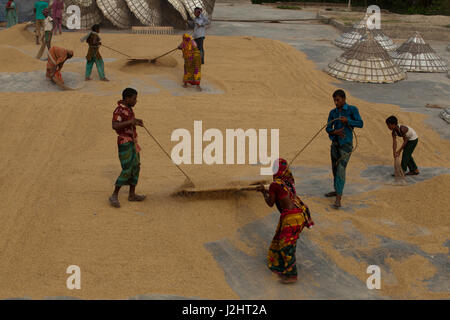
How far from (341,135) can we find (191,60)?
5.78 meters

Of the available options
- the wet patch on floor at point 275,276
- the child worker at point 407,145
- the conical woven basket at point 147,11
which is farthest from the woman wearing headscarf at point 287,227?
the conical woven basket at point 147,11

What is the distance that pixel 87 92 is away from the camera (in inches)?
435

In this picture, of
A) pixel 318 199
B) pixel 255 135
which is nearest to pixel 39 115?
pixel 255 135

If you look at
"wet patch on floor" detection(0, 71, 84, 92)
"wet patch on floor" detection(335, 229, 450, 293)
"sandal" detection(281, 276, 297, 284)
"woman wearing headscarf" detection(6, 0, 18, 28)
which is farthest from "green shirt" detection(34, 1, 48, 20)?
"sandal" detection(281, 276, 297, 284)

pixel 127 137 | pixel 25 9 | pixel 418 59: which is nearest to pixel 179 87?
pixel 127 137

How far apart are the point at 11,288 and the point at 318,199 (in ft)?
12.6

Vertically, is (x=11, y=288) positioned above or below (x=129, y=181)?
below

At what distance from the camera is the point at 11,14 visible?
60.7 feet

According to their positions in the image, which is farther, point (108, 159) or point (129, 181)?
point (108, 159)

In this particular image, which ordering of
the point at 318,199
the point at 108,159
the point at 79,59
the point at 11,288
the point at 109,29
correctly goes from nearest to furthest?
1. the point at 11,288
2. the point at 318,199
3. the point at 108,159
4. the point at 79,59
5. the point at 109,29

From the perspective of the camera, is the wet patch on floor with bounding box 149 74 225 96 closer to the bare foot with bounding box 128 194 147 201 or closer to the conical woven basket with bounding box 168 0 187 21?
the bare foot with bounding box 128 194 147 201

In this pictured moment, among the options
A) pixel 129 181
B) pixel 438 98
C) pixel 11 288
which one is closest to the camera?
pixel 11 288

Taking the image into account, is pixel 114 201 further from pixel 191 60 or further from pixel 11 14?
pixel 11 14

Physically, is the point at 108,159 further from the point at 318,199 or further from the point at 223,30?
the point at 223,30
